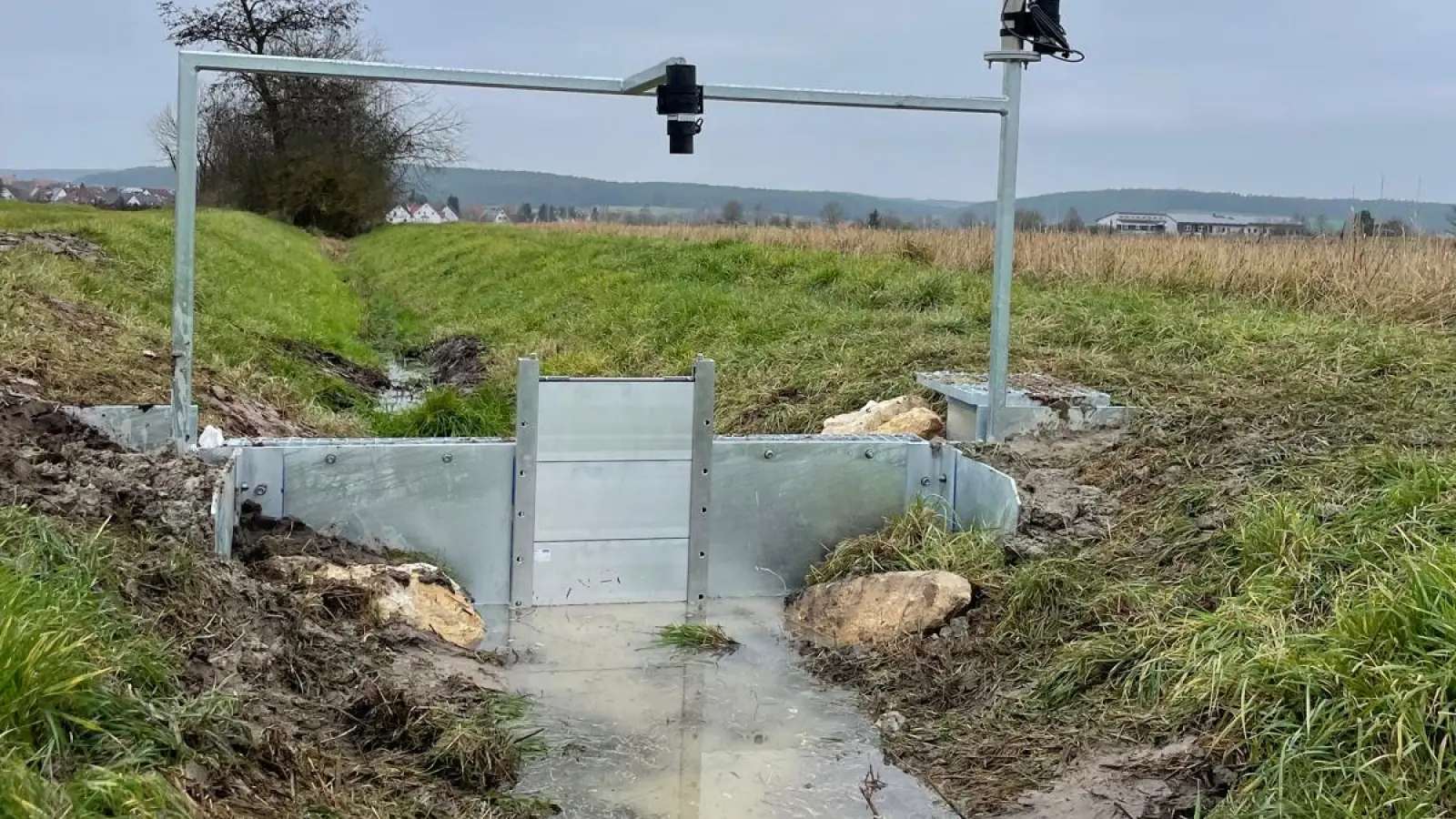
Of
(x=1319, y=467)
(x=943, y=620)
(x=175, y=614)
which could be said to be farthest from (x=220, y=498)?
(x=1319, y=467)

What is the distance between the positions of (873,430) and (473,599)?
2.49 meters

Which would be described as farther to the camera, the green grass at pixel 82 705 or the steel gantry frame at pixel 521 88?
the steel gantry frame at pixel 521 88

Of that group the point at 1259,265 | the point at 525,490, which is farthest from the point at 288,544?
the point at 1259,265

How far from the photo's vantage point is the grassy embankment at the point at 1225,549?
3.37 meters

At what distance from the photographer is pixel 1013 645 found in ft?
15.9

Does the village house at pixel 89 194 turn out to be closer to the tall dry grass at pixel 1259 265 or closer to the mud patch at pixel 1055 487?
the tall dry grass at pixel 1259 265

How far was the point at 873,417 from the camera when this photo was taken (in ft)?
24.0

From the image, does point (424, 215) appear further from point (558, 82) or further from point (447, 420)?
point (558, 82)

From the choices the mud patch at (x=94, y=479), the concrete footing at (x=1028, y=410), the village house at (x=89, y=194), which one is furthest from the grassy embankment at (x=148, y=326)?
Result: the village house at (x=89, y=194)

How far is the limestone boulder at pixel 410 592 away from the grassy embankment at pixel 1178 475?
175cm

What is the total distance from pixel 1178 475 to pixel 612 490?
8.35 feet

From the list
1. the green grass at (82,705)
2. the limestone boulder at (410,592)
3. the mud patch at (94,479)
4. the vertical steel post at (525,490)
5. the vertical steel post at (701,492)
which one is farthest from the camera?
the vertical steel post at (701,492)

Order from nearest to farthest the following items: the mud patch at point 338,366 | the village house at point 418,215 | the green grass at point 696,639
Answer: the green grass at point 696,639
the mud patch at point 338,366
the village house at point 418,215

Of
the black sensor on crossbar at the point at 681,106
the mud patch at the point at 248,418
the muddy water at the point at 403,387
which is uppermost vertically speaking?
the black sensor on crossbar at the point at 681,106
